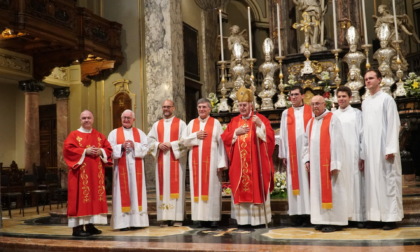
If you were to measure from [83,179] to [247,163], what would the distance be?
77.5 inches

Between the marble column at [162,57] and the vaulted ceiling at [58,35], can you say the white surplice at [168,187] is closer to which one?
the marble column at [162,57]

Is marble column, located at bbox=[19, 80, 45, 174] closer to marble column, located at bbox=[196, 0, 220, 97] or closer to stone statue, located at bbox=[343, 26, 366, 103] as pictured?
marble column, located at bbox=[196, 0, 220, 97]

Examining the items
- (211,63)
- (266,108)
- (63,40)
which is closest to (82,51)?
(63,40)

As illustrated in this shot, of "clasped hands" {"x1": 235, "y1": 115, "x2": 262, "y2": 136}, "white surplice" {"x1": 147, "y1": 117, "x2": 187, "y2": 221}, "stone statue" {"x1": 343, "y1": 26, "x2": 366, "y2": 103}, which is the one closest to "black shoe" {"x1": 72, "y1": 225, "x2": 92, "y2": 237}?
"white surplice" {"x1": 147, "y1": 117, "x2": 187, "y2": 221}

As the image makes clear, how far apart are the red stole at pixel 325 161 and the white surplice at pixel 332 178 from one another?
0.03 metres

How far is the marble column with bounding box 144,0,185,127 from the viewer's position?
1037 centimetres

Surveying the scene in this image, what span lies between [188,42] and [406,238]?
1020 centimetres

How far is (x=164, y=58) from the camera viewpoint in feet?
34.2

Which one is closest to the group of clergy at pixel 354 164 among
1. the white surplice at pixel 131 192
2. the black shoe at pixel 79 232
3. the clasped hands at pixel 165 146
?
the clasped hands at pixel 165 146

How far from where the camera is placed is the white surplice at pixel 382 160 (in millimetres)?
5133

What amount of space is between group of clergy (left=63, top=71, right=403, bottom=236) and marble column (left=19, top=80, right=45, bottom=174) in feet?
24.2

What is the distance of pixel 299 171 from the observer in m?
5.89

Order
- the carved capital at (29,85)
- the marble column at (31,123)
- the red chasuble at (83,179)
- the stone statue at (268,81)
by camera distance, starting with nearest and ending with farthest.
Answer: the red chasuble at (83,179)
the stone statue at (268,81)
the marble column at (31,123)
the carved capital at (29,85)

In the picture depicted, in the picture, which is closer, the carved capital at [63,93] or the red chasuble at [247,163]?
the red chasuble at [247,163]
